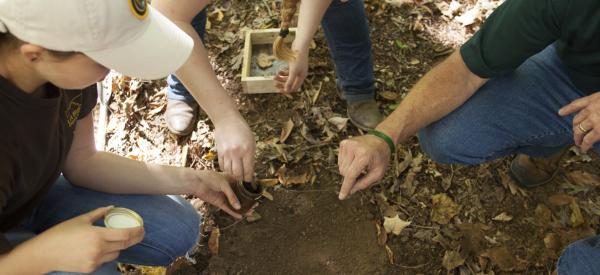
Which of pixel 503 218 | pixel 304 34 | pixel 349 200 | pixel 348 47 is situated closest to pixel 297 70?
pixel 304 34

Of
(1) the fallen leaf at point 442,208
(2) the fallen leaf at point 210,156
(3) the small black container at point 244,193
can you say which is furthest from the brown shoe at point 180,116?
(1) the fallen leaf at point 442,208

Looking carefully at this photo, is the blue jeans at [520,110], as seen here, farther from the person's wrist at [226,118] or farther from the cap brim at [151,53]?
the cap brim at [151,53]

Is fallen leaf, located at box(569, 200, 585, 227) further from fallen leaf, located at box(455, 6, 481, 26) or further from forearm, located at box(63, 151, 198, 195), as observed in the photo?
forearm, located at box(63, 151, 198, 195)

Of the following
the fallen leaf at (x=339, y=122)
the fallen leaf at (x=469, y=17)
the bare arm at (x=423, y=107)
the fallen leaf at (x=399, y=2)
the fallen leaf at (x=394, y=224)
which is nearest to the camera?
the bare arm at (x=423, y=107)

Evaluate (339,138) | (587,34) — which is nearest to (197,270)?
(339,138)

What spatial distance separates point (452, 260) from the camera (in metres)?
2.55

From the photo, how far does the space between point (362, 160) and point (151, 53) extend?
99 centimetres

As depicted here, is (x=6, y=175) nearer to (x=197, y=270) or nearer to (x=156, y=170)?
(x=156, y=170)

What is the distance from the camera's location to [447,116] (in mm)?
2291

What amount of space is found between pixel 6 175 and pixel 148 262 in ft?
2.62

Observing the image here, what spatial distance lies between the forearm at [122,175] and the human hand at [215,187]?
0.04 m

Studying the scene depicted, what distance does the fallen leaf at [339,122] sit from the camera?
3.09 m

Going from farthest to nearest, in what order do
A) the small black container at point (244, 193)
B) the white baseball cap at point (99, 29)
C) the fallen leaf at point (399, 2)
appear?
1. the fallen leaf at point (399, 2)
2. the small black container at point (244, 193)
3. the white baseball cap at point (99, 29)

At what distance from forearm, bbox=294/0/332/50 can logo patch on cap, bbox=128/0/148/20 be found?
1.01 meters
